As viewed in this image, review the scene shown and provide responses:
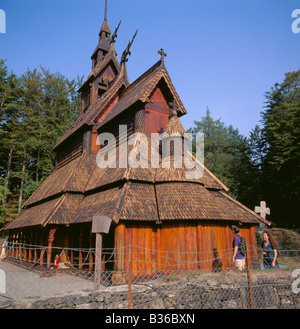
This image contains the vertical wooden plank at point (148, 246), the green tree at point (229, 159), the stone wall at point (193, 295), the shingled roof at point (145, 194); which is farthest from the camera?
the green tree at point (229, 159)

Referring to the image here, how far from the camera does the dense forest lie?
28.9m

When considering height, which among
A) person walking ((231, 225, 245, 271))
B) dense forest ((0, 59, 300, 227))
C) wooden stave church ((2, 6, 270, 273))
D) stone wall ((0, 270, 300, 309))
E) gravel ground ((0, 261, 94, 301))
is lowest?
gravel ground ((0, 261, 94, 301))

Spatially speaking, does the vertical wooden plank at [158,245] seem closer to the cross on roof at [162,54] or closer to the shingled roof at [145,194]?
the shingled roof at [145,194]

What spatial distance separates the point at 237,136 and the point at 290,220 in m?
29.9

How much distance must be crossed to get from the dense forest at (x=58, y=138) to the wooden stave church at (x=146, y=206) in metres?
15.8

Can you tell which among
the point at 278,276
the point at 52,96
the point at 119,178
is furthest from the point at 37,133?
the point at 278,276

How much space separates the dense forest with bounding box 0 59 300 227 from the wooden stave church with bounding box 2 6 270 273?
15849mm

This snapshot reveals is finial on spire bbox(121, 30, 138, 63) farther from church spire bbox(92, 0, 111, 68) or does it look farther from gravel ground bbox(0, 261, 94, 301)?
gravel ground bbox(0, 261, 94, 301)

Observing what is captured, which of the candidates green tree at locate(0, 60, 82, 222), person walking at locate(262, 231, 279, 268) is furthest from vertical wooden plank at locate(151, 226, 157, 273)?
green tree at locate(0, 60, 82, 222)

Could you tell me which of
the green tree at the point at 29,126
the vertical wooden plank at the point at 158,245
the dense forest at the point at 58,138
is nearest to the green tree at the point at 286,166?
the dense forest at the point at 58,138

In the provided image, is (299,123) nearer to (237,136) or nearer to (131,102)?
(131,102)

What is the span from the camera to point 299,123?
28.3 m

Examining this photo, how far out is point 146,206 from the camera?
1088cm

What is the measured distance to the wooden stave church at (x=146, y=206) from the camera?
1038 centimetres
